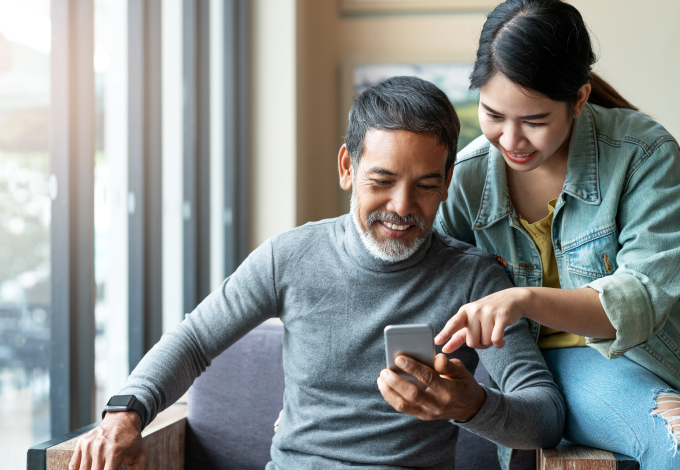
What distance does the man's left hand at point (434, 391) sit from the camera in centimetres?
102

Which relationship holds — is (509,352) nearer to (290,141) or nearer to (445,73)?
(290,141)

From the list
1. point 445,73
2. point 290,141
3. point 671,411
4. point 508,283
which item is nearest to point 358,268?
point 508,283

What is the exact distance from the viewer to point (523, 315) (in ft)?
3.73

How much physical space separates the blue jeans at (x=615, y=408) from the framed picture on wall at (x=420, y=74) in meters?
2.08

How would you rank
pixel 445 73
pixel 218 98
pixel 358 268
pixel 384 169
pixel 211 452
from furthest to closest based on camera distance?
pixel 445 73 < pixel 218 98 < pixel 211 452 < pixel 358 268 < pixel 384 169

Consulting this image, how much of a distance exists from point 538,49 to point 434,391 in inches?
27.9

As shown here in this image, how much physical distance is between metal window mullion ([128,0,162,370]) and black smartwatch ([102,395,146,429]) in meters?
0.90

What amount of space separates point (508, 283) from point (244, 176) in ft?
6.05

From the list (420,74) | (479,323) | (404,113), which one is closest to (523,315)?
(479,323)

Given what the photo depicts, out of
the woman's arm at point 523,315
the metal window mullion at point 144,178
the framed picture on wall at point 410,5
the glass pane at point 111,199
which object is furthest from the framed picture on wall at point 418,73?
the woman's arm at point 523,315

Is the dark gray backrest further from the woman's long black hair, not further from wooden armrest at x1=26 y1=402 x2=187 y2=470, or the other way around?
the woman's long black hair

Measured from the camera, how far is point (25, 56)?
5.00 ft

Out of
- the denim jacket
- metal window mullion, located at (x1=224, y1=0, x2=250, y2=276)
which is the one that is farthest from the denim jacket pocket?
metal window mullion, located at (x1=224, y1=0, x2=250, y2=276)

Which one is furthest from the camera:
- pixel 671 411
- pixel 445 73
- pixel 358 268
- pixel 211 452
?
pixel 445 73
